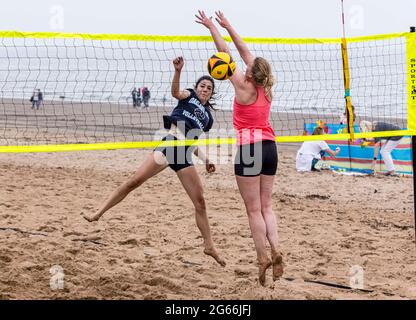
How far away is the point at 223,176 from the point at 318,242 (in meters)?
4.20

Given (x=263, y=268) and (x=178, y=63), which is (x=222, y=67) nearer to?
(x=178, y=63)

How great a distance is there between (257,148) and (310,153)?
675 centimetres

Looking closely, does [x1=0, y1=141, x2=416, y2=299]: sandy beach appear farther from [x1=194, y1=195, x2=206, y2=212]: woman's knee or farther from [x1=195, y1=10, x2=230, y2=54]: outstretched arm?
[x1=195, y1=10, x2=230, y2=54]: outstretched arm

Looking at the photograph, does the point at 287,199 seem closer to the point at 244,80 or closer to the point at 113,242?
the point at 113,242

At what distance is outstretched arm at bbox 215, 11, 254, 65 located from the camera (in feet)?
16.1

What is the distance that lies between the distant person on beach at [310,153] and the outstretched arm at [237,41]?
6419 mm

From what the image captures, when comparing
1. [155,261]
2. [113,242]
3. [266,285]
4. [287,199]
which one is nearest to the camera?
[266,285]

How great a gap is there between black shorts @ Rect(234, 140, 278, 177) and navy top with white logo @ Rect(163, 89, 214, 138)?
1.99ft

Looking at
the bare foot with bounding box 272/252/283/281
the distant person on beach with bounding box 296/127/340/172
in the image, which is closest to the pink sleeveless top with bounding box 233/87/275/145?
the bare foot with bounding box 272/252/283/281

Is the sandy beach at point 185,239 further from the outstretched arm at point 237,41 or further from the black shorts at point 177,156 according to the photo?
the outstretched arm at point 237,41

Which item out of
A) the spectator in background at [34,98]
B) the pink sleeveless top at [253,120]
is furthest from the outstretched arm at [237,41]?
the spectator in background at [34,98]

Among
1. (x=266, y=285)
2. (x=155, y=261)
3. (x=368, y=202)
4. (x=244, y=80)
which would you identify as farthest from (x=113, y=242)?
(x=368, y=202)

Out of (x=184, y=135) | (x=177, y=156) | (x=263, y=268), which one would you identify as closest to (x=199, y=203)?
(x=177, y=156)
